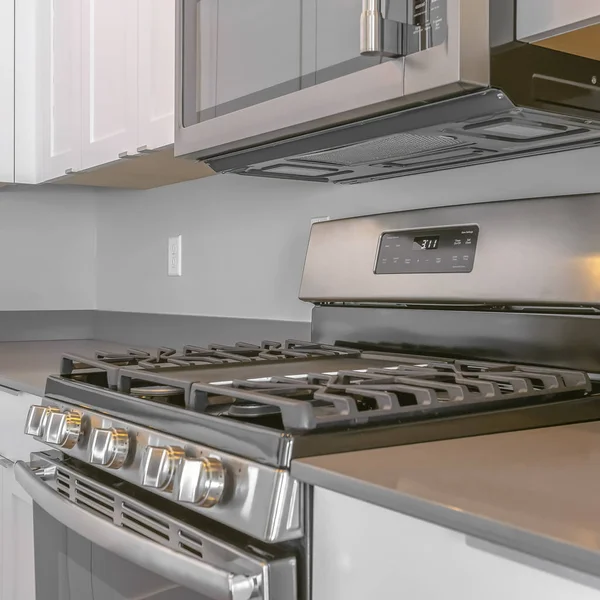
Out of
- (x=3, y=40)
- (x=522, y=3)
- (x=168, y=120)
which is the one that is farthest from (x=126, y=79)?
(x=522, y=3)

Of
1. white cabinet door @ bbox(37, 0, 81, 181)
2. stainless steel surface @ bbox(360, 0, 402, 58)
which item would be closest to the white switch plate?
white cabinet door @ bbox(37, 0, 81, 181)

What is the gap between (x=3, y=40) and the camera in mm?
2264

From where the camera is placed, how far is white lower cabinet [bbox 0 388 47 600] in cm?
147

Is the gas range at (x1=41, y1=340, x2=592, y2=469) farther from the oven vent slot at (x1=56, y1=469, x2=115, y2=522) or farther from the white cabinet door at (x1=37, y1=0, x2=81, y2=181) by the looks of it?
the white cabinet door at (x1=37, y1=0, x2=81, y2=181)

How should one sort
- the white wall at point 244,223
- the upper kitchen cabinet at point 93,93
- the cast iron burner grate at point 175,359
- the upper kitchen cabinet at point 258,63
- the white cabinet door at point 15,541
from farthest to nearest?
1. the upper kitchen cabinet at point 93,93
2. the white cabinet door at point 15,541
3. the white wall at point 244,223
4. the cast iron burner grate at point 175,359
5. the upper kitchen cabinet at point 258,63

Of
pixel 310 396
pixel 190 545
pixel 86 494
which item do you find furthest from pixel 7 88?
pixel 190 545

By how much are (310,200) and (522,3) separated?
877mm

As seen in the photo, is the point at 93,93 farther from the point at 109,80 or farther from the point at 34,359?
the point at 34,359

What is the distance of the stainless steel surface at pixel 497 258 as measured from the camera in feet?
3.68

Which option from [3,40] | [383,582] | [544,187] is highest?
[3,40]

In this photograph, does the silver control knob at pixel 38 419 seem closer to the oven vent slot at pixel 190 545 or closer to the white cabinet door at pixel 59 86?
the oven vent slot at pixel 190 545

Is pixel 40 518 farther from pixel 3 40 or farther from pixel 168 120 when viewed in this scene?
pixel 3 40

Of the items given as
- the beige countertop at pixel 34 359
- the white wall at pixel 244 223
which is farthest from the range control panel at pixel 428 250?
the beige countertop at pixel 34 359

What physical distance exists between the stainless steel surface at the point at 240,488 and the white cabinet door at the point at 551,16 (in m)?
0.56
